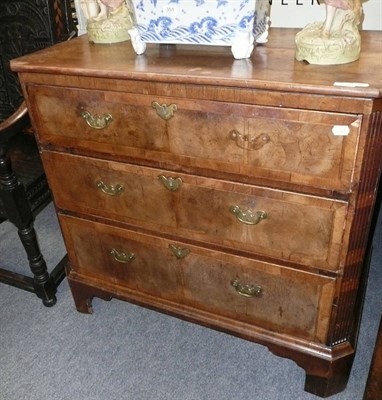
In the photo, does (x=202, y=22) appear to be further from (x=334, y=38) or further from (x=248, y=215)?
(x=248, y=215)

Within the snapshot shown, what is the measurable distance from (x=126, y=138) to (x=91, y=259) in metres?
0.54

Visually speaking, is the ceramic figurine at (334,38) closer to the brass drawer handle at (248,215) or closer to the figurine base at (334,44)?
the figurine base at (334,44)

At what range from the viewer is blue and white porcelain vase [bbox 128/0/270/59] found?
103cm

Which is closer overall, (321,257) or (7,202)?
(321,257)

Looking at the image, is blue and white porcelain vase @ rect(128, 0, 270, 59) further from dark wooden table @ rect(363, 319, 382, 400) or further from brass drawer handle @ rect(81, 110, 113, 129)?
dark wooden table @ rect(363, 319, 382, 400)

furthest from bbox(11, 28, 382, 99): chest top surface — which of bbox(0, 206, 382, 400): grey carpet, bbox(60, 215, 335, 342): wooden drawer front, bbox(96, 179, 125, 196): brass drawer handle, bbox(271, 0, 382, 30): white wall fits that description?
bbox(0, 206, 382, 400): grey carpet

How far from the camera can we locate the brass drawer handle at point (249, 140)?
3.21ft

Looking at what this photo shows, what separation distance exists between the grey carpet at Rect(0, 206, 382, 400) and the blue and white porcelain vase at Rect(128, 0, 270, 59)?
3.25 feet

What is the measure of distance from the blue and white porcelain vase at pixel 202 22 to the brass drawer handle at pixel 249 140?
0.22 metres

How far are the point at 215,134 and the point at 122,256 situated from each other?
0.58 meters

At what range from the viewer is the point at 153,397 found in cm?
136

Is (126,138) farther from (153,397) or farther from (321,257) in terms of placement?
(153,397)

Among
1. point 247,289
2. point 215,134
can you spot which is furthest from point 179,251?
point 215,134

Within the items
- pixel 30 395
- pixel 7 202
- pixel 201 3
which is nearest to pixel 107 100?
pixel 201 3
